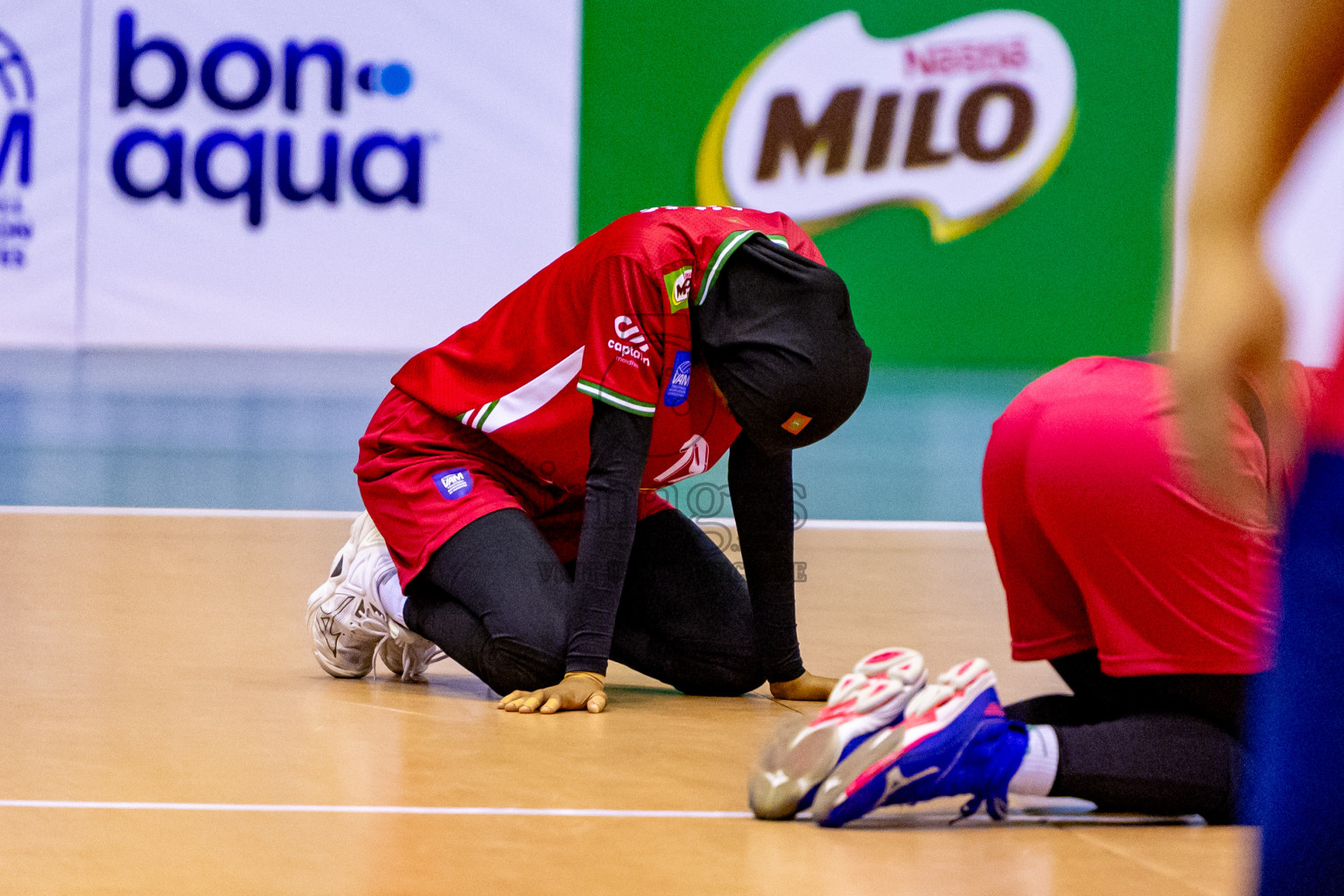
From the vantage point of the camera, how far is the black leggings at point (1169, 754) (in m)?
→ 1.50

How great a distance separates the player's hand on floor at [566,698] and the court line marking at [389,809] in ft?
1.62

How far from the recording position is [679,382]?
2.12 m

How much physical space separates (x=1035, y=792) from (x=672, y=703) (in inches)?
31.9

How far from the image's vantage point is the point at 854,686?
1.49 metres

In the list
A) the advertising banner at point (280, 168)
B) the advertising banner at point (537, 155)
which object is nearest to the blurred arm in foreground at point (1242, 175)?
the advertising banner at point (537, 155)

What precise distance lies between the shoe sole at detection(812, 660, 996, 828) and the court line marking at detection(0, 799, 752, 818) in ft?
0.35

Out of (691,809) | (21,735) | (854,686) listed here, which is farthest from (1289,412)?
(21,735)

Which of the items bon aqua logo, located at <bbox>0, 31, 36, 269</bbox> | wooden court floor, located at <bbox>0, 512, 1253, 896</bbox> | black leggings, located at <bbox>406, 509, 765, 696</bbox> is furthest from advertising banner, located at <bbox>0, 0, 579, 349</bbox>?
black leggings, located at <bbox>406, 509, 765, 696</bbox>

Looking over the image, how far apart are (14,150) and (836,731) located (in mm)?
8392

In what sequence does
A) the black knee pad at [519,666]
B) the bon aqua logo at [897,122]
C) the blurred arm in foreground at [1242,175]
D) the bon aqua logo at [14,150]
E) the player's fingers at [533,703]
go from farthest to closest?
the bon aqua logo at [897,122], the bon aqua logo at [14,150], the black knee pad at [519,666], the player's fingers at [533,703], the blurred arm in foreground at [1242,175]

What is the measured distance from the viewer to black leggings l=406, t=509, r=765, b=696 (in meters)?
2.15

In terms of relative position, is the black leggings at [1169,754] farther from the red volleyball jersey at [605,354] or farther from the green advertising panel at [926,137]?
the green advertising panel at [926,137]

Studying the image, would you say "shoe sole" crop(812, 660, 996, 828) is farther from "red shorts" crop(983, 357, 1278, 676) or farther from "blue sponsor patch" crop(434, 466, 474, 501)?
"blue sponsor patch" crop(434, 466, 474, 501)

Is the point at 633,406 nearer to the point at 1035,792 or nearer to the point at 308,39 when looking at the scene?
the point at 1035,792
